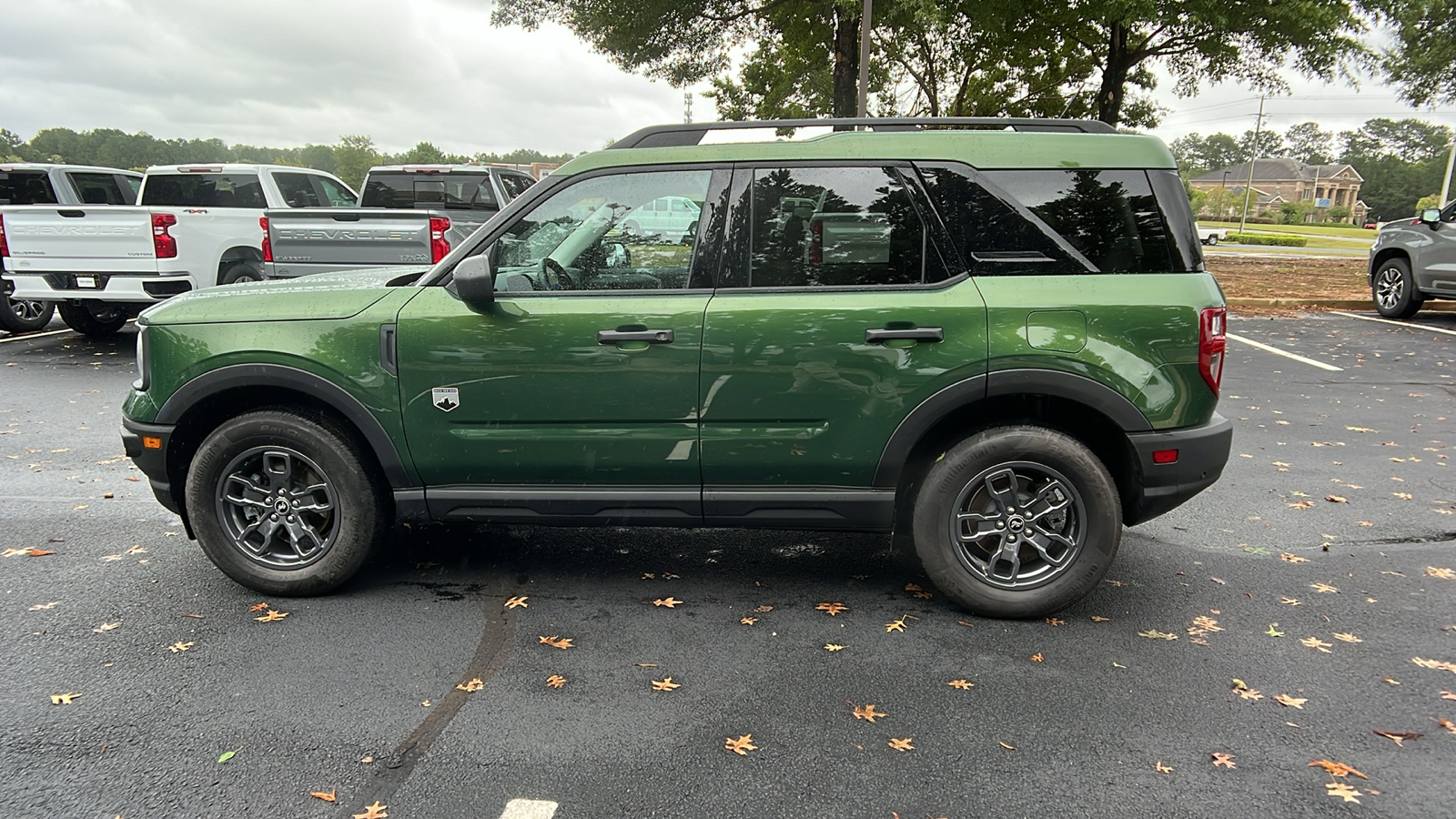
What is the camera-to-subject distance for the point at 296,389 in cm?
380

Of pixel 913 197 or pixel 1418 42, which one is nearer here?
pixel 913 197

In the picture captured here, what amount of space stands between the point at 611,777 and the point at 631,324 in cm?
171

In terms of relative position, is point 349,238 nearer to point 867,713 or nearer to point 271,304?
point 271,304

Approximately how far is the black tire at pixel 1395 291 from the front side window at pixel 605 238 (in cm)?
1345

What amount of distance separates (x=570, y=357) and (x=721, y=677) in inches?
54.1

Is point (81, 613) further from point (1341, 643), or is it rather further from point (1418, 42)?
point (1418, 42)

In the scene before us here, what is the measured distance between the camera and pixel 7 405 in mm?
7676

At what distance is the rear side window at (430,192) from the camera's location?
12172 mm

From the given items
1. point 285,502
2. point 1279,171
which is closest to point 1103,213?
point 285,502

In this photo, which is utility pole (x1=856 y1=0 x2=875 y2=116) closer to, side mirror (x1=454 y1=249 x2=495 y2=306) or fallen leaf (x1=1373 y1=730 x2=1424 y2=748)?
side mirror (x1=454 y1=249 x2=495 y2=306)

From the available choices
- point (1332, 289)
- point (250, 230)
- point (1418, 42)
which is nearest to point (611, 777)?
point (250, 230)

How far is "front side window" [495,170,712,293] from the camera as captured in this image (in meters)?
3.79

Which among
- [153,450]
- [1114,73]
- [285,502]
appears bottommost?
[285,502]

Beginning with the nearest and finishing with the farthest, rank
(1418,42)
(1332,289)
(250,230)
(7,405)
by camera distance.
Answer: (7,405) → (250,230) → (1332,289) → (1418,42)
